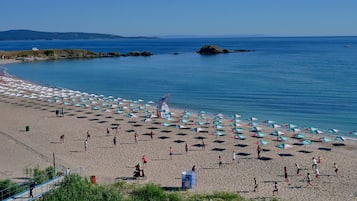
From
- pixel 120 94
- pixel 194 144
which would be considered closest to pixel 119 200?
pixel 194 144

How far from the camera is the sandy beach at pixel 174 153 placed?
21906 millimetres

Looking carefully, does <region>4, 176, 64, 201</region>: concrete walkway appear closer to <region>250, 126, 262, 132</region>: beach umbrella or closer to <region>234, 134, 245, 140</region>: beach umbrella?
<region>234, 134, 245, 140</region>: beach umbrella

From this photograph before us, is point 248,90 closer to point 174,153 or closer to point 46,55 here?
point 174,153

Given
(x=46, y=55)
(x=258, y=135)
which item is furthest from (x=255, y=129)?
(x=46, y=55)

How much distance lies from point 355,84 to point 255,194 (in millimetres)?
45144

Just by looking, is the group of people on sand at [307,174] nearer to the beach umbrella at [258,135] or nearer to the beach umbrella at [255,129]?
the beach umbrella at [258,135]

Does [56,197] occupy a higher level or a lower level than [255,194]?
higher

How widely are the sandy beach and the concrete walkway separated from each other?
378 cm

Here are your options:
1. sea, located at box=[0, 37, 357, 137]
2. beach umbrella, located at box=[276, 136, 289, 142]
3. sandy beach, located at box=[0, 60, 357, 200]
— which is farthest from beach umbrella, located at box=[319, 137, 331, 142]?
sea, located at box=[0, 37, 357, 137]

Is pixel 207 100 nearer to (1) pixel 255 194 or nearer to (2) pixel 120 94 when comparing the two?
(2) pixel 120 94

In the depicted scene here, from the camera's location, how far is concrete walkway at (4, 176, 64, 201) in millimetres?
16641

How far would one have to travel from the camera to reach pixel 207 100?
49.5 metres

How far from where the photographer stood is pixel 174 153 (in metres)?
27.5

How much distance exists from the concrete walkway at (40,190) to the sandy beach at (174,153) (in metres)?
3.78
